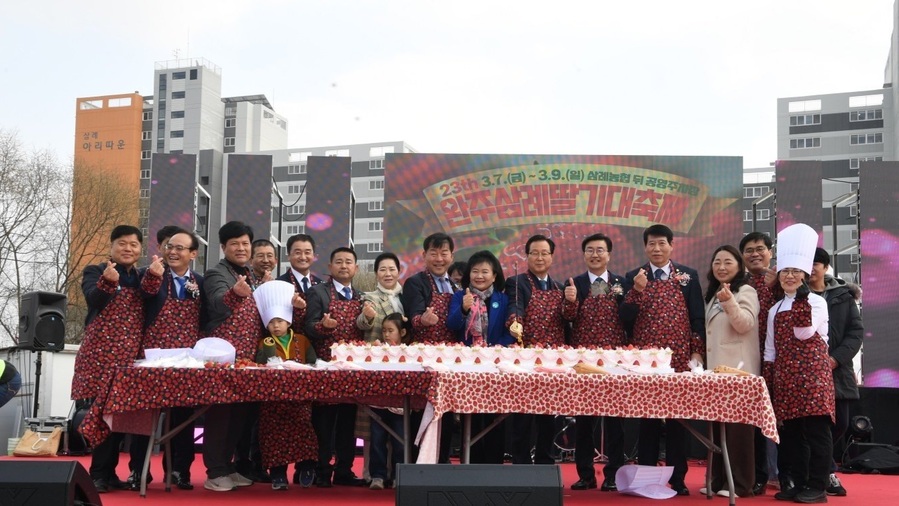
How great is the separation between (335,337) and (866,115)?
Answer: 51308mm

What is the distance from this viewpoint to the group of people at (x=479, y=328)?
194 inches

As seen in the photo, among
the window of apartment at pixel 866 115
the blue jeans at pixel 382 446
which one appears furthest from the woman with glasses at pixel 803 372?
the window of apartment at pixel 866 115

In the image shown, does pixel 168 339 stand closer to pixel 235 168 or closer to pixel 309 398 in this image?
pixel 309 398

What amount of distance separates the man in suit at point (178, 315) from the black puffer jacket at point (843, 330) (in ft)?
12.1

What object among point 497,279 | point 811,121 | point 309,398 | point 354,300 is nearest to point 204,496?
point 309,398

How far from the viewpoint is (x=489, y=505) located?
10.5 feet

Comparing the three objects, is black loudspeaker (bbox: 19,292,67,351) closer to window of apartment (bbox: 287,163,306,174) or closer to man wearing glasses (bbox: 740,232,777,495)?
man wearing glasses (bbox: 740,232,777,495)

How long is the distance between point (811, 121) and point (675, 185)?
145 feet

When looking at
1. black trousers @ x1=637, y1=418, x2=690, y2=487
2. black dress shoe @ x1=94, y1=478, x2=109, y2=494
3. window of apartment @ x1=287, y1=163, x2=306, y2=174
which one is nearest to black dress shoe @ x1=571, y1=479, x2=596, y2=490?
black trousers @ x1=637, y1=418, x2=690, y2=487

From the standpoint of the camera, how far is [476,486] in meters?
3.25

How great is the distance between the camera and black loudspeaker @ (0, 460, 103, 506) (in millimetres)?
3238

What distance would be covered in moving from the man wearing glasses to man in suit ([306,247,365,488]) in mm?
2247

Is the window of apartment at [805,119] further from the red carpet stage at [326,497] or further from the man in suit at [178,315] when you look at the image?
the man in suit at [178,315]

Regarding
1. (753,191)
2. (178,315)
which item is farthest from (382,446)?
(753,191)
